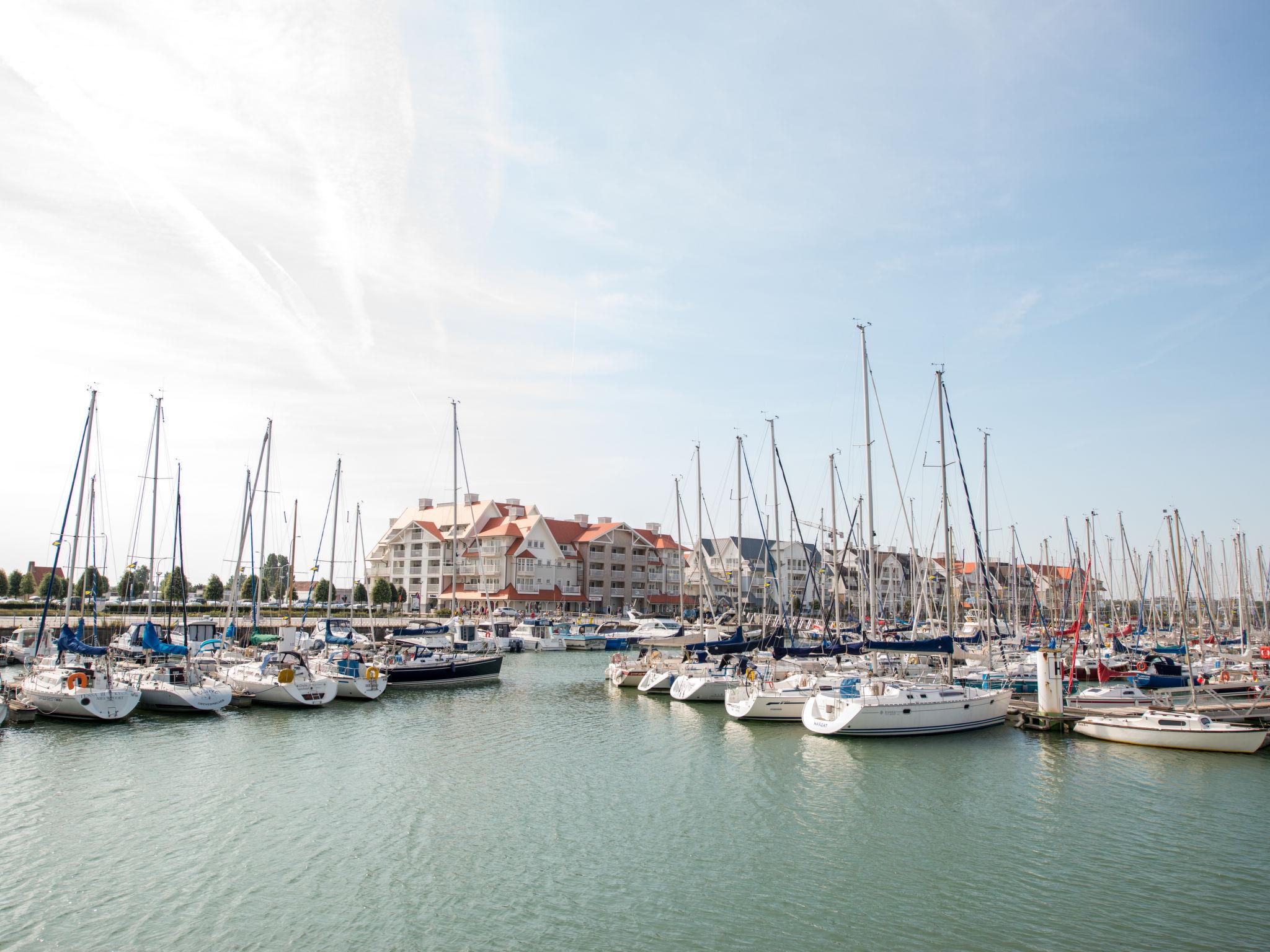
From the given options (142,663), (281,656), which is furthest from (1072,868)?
(142,663)

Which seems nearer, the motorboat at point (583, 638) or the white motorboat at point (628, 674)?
the white motorboat at point (628, 674)

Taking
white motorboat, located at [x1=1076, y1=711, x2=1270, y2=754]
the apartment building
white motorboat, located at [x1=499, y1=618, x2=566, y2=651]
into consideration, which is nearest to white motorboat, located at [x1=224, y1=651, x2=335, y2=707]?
white motorboat, located at [x1=1076, y1=711, x2=1270, y2=754]

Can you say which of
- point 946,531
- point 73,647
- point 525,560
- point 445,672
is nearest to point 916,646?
point 946,531

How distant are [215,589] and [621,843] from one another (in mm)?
106635

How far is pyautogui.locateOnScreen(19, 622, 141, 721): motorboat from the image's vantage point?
31.3 m

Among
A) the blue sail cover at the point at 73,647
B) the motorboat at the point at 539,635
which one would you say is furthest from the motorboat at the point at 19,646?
the motorboat at the point at 539,635

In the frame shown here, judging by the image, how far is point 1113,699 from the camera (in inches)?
1319

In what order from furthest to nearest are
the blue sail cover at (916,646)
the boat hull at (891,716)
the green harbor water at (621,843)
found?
the blue sail cover at (916,646) < the boat hull at (891,716) < the green harbor water at (621,843)

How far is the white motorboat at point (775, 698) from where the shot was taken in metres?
33.9

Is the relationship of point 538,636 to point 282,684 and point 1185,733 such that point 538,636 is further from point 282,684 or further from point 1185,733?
point 1185,733

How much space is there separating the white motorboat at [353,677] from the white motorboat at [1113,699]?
1237 inches

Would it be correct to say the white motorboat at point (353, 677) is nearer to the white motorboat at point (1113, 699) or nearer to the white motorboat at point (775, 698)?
the white motorboat at point (775, 698)

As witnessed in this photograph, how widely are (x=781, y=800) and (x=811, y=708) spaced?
988 cm

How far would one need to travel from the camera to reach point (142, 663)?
43719mm
